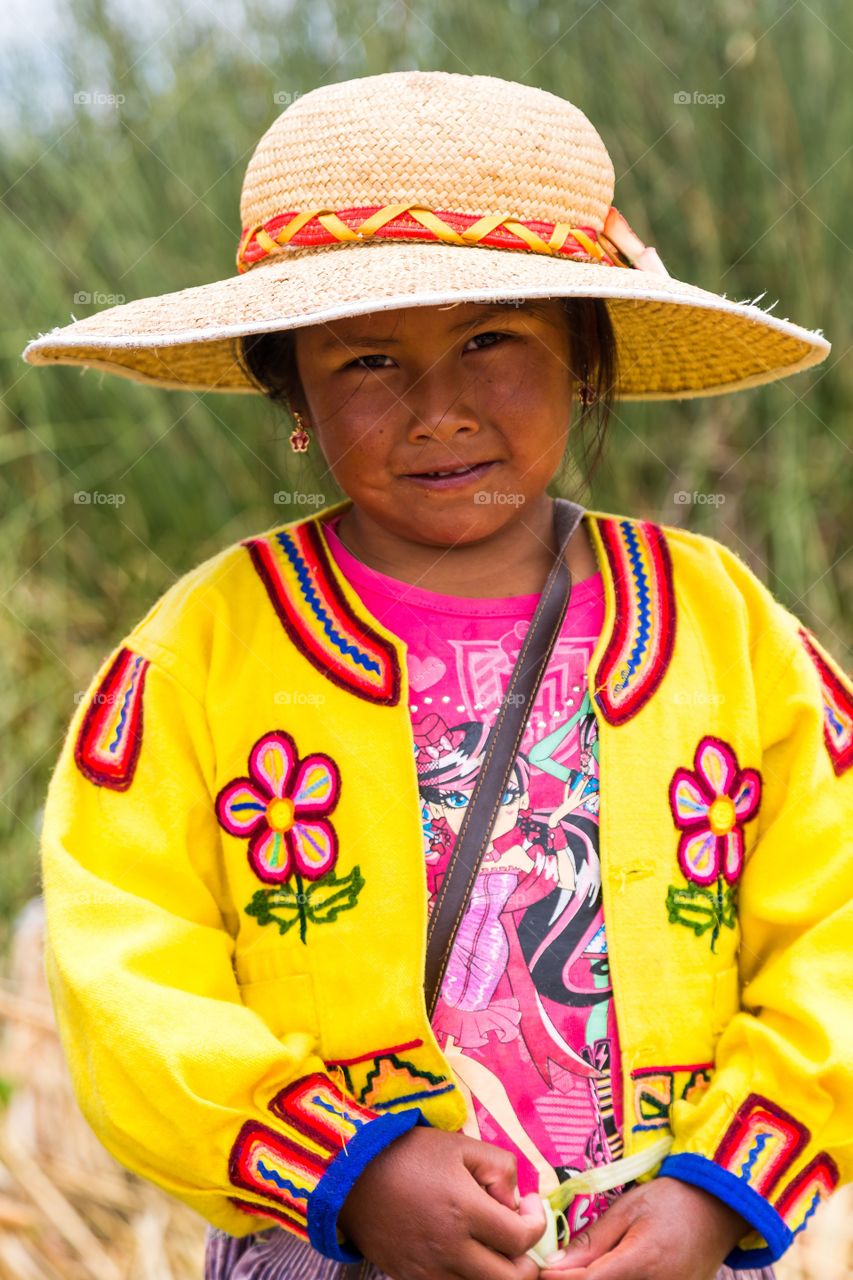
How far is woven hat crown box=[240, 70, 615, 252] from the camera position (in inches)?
59.6

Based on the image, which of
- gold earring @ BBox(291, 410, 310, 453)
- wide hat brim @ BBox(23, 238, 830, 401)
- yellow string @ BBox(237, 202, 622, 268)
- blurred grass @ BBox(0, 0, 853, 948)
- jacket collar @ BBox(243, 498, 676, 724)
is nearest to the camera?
wide hat brim @ BBox(23, 238, 830, 401)

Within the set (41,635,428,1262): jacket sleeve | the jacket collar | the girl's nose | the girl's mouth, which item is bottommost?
(41,635,428,1262): jacket sleeve

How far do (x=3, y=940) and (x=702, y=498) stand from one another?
204cm

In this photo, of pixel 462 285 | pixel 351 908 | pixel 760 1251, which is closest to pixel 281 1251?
pixel 351 908

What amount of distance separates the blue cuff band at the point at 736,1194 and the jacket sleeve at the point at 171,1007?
0.91ft

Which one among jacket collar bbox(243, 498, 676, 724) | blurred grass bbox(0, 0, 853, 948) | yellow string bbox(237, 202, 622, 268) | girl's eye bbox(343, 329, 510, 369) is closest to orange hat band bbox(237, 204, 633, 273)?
yellow string bbox(237, 202, 622, 268)

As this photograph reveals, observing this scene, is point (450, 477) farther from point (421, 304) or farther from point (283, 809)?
point (283, 809)

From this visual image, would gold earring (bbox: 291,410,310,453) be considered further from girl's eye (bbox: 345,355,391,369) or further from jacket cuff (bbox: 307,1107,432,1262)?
jacket cuff (bbox: 307,1107,432,1262)

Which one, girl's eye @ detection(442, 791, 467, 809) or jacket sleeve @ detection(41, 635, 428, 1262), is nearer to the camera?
jacket sleeve @ detection(41, 635, 428, 1262)

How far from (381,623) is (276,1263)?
724 millimetres

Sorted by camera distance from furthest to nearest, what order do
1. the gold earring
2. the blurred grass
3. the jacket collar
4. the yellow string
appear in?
the blurred grass < the gold earring < the jacket collar < the yellow string

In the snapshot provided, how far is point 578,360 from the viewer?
68.0 inches

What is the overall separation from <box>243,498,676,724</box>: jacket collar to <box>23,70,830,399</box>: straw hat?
1.01 feet

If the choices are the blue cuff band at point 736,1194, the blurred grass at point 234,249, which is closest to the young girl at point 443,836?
the blue cuff band at point 736,1194
